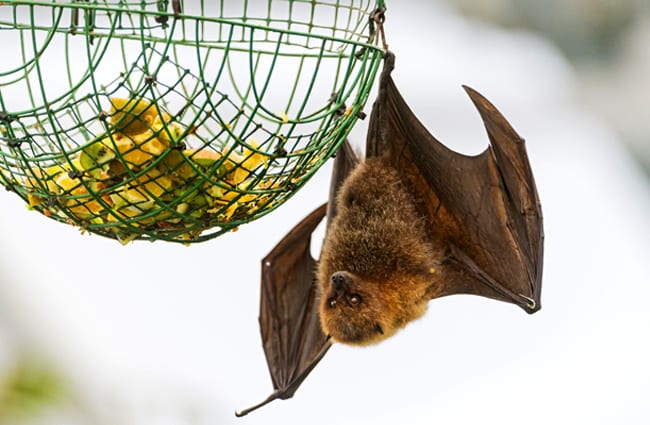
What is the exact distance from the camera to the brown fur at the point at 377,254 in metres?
3.22

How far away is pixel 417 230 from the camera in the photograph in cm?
331

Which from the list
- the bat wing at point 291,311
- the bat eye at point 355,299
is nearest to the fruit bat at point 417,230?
the bat eye at point 355,299

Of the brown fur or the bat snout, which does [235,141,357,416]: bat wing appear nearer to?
the brown fur

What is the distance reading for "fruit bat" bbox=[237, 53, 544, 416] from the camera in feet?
10.5

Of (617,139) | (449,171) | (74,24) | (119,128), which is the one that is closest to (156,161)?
(119,128)

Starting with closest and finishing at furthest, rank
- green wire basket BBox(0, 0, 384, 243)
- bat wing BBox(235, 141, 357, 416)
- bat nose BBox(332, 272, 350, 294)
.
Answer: green wire basket BBox(0, 0, 384, 243), bat nose BBox(332, 272, 350, 294), bat wing BBox(235, 141, 357, 416)

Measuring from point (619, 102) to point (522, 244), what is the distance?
0.69 metres

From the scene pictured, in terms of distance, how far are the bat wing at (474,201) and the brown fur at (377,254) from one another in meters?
0.09

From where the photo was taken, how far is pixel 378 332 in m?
3.24

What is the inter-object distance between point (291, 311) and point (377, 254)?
846 mm

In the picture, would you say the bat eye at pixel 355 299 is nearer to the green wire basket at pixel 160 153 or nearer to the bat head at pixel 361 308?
the bat head at pixel 361 308

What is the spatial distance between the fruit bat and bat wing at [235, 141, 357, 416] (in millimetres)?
486

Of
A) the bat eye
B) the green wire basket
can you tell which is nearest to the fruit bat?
the bat eye

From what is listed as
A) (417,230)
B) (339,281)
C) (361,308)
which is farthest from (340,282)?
(417,230)
